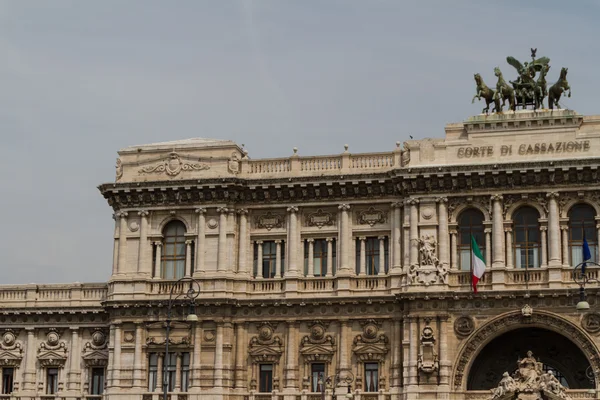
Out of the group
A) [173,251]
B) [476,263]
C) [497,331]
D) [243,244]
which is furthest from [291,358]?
[476,263]

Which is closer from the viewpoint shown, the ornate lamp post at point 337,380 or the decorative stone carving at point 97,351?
the ornate lamp post at point 337,380

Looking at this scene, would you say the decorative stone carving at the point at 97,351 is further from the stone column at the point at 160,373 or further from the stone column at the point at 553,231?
the stone column at the point at 553,231

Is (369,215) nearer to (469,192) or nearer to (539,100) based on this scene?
(469,192)

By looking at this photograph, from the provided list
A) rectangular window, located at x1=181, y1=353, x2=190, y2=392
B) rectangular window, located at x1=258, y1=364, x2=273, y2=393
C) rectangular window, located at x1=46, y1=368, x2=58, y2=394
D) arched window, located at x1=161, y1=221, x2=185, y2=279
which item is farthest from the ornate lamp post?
rectangular window, located at x1=46, y1=368, x2=58, y2=394

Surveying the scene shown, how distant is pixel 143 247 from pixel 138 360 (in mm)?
6206

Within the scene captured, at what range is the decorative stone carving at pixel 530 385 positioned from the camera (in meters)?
53.9

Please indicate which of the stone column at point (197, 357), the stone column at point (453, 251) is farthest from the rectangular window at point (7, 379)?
the stone column at point (453, 251)

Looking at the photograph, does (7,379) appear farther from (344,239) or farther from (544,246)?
(544,246)

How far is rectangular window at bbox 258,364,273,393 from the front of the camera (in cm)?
6069

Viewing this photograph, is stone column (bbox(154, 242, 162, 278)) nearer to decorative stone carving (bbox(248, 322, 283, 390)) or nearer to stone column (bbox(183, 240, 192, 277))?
stone column (bbox(183, 240, 192, 277))

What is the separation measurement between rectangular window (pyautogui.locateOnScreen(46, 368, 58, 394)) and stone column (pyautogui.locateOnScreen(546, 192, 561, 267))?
1118 inches

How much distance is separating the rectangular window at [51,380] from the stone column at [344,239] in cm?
1794

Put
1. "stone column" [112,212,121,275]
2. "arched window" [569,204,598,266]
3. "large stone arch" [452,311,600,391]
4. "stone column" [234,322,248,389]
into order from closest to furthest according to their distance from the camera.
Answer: "large stone arch" [452,311,600,391] → "arched window" [569,204,598,266] → "stone column" [234,322,248,389] → "stone column" [112,212,121,275]

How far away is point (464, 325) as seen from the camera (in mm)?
57594
